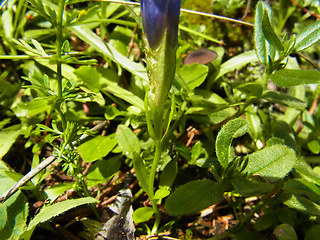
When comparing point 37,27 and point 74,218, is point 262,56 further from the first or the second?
point 37,27

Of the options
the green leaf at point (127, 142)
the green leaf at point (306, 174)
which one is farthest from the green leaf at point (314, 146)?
the green leaf at point (127, 142)

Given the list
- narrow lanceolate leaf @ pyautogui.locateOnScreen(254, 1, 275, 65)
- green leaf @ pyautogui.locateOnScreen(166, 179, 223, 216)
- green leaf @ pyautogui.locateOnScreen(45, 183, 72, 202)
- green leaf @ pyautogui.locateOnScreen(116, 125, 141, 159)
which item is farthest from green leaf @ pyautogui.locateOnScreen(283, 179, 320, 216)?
green leaf @ pyautogui.locateOnScreen(45, 183, 72, 202)

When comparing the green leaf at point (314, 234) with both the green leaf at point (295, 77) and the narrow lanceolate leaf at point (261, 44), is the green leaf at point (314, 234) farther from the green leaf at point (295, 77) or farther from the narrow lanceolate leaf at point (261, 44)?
the narrow lanceolate leaf at point (261, 44)

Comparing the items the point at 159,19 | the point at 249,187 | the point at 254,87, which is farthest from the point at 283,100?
the point at 159,19

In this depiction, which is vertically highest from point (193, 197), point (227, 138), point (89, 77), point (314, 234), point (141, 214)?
point (89, 77)

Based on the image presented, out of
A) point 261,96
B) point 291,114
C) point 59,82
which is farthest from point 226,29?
point 59,82

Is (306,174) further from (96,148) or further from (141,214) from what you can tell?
(96,148)

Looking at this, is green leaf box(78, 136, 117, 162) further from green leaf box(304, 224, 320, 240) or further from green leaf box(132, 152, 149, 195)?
green leaf box(304, 224, 320, 240)
